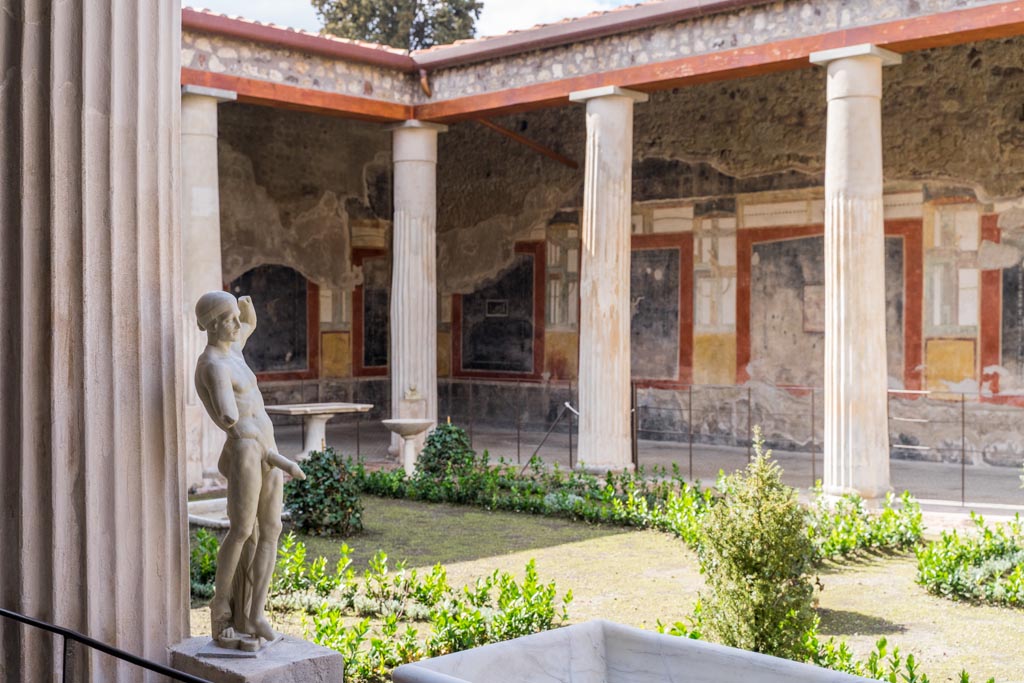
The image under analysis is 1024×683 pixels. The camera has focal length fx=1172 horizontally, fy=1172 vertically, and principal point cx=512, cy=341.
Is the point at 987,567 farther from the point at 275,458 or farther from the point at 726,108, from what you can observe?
the point at 726,108

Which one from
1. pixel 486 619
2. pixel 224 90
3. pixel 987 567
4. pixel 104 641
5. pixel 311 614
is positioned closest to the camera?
pixel 104 641

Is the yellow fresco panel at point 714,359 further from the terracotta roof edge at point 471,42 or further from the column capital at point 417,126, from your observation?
the terracotta roof edge at point 471,42

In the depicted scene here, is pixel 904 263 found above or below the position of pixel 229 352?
above

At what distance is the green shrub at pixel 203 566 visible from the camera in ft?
21.6

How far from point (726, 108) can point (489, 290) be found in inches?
172

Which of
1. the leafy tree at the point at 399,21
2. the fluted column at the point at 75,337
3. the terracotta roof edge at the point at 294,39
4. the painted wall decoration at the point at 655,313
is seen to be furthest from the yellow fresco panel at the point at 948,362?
the leafy tree at the point at 399,21

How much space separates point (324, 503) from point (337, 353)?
842 centimetres

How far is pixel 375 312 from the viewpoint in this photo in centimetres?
1723

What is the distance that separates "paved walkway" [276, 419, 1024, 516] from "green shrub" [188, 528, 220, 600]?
474cm

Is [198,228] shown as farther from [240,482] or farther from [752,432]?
[240,482]

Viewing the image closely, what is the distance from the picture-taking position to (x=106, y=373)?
3.18 m

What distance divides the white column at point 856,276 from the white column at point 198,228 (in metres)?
5.36

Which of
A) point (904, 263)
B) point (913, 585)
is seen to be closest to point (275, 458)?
point (913, 585)

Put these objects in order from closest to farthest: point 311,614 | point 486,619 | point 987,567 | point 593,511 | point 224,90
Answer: point 486,619, point 311,614, point 987,567, point 593,511, point 224,90
